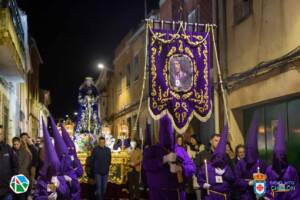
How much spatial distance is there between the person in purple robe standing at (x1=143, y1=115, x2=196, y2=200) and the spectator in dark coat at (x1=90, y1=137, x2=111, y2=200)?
4.65 metres

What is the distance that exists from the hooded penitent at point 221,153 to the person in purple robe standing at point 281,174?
848mm

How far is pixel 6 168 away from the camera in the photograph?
1066cm

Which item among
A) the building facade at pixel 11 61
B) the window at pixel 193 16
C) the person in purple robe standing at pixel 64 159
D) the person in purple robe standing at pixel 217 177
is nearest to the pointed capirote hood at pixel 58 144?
the person in purple robe standing at pixel 64 159

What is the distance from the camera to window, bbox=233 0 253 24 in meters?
15.2

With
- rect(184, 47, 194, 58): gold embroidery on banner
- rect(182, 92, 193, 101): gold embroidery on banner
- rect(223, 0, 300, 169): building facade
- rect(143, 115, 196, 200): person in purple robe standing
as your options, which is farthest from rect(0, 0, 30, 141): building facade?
rect(223, 0, 300, 169): building facade

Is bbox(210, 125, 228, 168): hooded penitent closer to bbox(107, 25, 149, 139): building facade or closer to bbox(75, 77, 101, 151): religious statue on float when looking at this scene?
bbox(75, 77, 101, 151): religious statue on float

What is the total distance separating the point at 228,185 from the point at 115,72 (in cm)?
3119

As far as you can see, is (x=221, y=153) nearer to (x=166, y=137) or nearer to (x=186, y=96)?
(x=166, y=137)

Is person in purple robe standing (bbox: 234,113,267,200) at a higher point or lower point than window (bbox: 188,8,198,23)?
lower

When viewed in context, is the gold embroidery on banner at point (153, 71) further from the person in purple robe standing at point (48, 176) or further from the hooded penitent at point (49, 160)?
the hooded penitent at point (49, 160)

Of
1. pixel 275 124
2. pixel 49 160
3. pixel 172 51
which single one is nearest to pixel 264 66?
pixel 275 124

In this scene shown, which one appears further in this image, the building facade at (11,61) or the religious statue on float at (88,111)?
the religious statue on float at (88,111)

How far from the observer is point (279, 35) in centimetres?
1338

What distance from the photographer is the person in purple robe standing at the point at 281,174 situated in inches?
362
